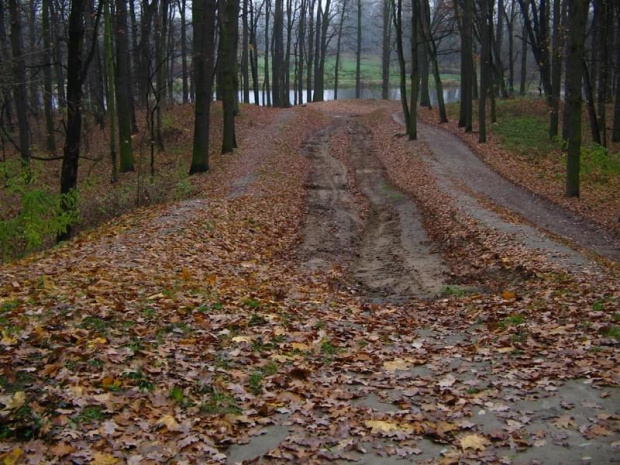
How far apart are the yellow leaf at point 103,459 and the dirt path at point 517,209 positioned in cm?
929

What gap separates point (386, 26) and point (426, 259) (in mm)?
50496

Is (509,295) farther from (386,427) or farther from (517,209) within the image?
(517,209)

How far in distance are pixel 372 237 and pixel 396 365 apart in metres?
9.31

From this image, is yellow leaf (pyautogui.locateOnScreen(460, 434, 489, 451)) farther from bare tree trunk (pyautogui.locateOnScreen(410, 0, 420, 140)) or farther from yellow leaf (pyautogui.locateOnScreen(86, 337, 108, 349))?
bare tree trunk (pyautogui.locateOnScreen(410, 0, 420, 140))

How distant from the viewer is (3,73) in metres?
11.2

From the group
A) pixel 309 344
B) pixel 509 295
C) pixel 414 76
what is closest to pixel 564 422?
pixel 309 344

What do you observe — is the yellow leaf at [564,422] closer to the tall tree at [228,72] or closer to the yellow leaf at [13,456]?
the yellow leaf at [13,456]

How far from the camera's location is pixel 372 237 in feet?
54.3

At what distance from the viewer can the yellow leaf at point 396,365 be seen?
7.30 m

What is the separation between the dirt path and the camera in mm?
13344

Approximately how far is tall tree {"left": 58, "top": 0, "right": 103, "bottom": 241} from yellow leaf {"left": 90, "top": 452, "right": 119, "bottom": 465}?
32.4 feet

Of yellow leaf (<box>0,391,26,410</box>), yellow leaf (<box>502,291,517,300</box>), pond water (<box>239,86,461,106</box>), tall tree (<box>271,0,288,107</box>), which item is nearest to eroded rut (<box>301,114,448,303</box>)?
yellow leaf (<box>502,291,517,300</box>)

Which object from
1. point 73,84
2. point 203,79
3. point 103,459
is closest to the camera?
point 103,459

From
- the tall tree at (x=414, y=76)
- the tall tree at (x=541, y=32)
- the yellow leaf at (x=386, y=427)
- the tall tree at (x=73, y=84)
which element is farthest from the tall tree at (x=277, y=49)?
the yellow leaf at (x=386, y=427)
